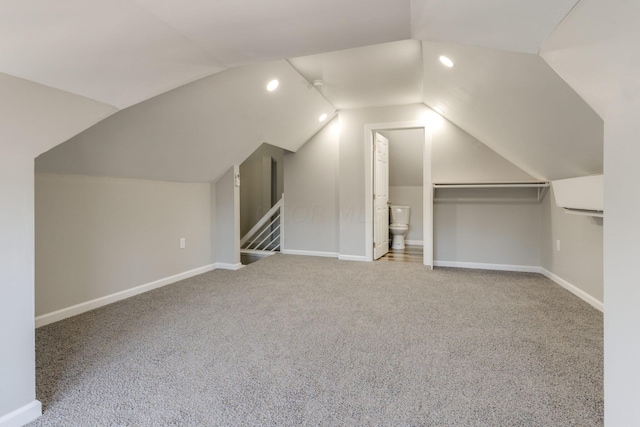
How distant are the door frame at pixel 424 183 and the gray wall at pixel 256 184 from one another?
2239mm

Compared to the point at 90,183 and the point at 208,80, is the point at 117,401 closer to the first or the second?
the point at 90,183

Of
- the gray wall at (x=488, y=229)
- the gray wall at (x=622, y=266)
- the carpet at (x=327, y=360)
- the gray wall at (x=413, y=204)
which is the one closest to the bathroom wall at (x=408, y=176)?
the gray wall at (x=413, y=204)

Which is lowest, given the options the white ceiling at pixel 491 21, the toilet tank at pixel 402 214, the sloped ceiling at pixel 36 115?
the toilet tank at pixel 402 214

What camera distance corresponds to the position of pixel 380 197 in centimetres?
505

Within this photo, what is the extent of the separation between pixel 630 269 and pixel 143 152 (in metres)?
3.18

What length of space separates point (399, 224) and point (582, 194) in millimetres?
3504

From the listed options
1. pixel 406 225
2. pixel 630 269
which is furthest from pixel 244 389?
pixel 406 225

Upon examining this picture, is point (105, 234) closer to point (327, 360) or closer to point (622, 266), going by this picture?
point (327, 360)

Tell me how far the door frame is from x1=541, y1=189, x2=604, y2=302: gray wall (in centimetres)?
129

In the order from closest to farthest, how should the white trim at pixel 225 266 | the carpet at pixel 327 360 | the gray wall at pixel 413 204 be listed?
the carpet at pixel 327 360 < the white trim at pixel 225 266 < the gray wall at pixel 413 204

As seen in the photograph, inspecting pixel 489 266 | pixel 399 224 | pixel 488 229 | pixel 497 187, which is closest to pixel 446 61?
pixel 497 187

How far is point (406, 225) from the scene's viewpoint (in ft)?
19.4

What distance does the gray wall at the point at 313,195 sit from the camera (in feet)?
16.4

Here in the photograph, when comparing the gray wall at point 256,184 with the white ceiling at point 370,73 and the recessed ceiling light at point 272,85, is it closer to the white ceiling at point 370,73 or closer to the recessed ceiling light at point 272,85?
the white ceiling at point 370,73
